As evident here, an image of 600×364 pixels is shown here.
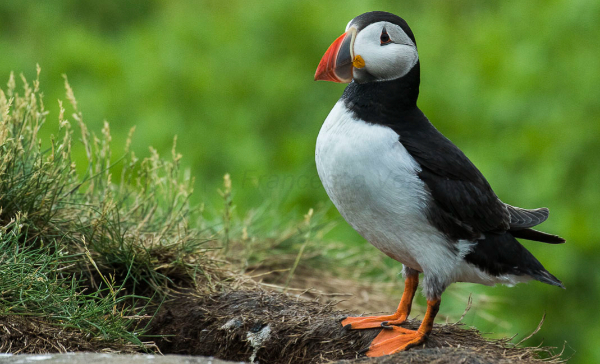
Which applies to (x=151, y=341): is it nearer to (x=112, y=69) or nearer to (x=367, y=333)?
(x=367, y=333)

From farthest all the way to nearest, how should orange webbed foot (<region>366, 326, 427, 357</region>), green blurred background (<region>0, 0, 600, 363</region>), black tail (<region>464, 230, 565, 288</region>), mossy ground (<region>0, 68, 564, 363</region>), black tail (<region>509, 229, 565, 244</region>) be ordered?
green blurred background (<region>0, 0, 600, 363</region>) → black tail (<region>509, 229, 565, 244</region>) → black tail (<region>464, 230, 565, 288</region>) → orange webbed foot (<region>366, 326, 427, 357</region>) → mossy ground (<region>0, 68, 564, 363</region>)

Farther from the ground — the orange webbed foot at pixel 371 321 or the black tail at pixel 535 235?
the black tail at pixel 535 235

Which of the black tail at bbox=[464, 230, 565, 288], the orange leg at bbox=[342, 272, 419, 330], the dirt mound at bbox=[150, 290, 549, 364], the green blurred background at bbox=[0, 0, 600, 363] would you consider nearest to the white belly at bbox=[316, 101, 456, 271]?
the black tail at bbox=[464, 230, 565, 288]

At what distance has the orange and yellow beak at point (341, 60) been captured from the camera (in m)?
3.16

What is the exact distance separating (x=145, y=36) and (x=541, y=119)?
532 centimetres

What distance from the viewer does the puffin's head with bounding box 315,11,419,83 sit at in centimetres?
315

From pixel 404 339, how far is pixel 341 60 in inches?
51.8

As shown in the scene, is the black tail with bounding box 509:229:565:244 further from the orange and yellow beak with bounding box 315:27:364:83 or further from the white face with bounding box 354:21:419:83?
the orange and yellow beak with bounding box 315:27:364:83

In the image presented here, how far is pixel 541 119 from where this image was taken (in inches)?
304

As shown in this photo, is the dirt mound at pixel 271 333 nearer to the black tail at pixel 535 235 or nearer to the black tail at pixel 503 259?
the black tail at pixel 503 259

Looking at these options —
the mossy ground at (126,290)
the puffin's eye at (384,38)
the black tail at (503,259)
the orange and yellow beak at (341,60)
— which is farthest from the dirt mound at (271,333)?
the puffin's eye at (384,38)

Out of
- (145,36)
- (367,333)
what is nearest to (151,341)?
(367,333)

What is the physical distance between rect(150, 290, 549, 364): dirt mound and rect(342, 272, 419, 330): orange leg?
0.03 m

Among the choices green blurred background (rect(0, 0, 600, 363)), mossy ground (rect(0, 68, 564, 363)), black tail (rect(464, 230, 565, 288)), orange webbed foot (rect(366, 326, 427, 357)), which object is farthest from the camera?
green blurred background (rect(0, 0, 600, 363))
